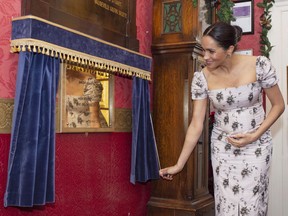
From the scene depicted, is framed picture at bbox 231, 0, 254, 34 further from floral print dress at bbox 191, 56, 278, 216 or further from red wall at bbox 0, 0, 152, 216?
floral print dress at bbox 191, 56, 278, 216

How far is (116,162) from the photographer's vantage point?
3.28m

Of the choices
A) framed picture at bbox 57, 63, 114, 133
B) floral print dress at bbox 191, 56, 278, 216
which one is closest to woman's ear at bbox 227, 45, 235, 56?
floral print dress at bbox 191, 56, 278, 216

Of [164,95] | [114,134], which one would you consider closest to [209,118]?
[164,95]

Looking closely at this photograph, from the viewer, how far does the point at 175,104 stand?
362cm

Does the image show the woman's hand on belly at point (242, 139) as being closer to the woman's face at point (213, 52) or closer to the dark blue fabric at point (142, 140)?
the woman's face at point (213, 52)

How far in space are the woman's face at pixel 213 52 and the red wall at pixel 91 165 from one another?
1157mm

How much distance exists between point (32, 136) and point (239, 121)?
3.96ft

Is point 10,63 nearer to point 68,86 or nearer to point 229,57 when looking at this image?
point 68,86

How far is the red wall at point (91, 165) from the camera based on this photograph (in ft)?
7.43

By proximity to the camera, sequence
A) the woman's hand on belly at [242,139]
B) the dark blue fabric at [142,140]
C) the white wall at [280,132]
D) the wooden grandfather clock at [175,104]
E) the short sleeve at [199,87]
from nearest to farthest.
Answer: the woman's hand on belly at [242,139], the short sleeve at [199,87], the dark blue fabric at [142,140], the wooden grandfather clock at [175,104], the white wall at [280,132]

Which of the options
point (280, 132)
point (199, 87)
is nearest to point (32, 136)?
point (199, 87)

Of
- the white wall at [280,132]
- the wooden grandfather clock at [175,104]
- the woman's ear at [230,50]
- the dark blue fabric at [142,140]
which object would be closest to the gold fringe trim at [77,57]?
the dark blue fabric at [142,140]

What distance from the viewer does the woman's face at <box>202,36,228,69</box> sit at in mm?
2104

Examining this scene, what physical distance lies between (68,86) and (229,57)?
3.82 feet
